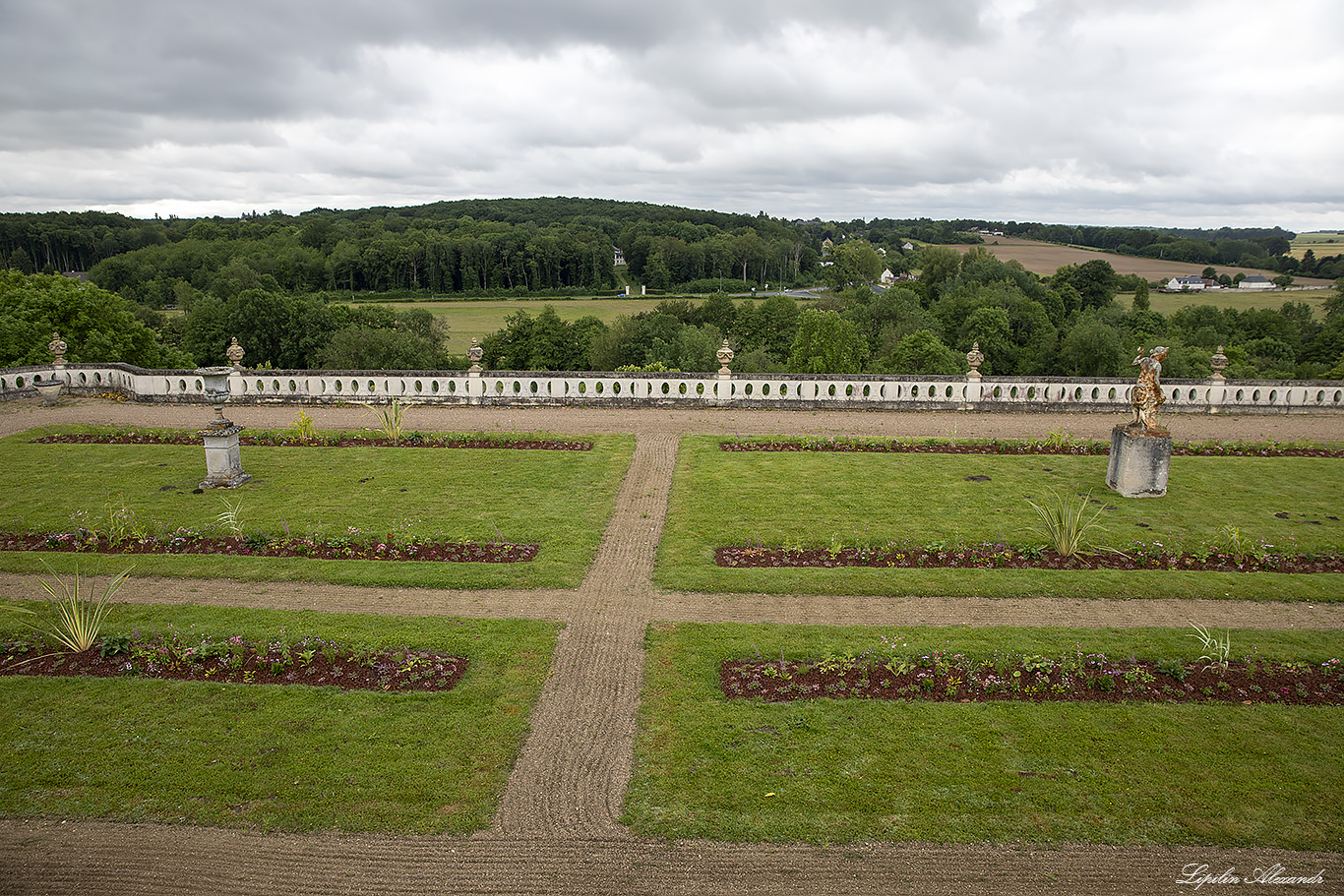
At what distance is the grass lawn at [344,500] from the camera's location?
481 inches

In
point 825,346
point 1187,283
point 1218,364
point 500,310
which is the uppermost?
point 1187,283

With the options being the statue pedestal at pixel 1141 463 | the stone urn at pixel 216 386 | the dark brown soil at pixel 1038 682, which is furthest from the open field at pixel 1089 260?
the stone urn at pixel 216 386

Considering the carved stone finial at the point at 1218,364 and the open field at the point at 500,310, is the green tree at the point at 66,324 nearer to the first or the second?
the open field at the point at 500,310

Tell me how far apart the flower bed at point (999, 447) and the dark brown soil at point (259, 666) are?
36.1ft

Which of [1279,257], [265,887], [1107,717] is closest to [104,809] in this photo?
[265,887]

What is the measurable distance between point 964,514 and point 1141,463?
4259mm

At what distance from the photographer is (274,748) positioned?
794cm

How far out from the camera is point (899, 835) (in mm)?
6867

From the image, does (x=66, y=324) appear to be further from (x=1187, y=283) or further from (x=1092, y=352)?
(x=1187, y=283)

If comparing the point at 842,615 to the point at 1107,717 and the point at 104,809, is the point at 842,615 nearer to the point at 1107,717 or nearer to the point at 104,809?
the point at 1107,717

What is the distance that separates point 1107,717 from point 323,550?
1151 centimetres

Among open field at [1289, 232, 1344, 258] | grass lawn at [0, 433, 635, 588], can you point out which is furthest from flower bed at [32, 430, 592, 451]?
open field at [1289, 232, 1344, 258]

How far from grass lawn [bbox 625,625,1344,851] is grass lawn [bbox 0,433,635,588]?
14.7 ft

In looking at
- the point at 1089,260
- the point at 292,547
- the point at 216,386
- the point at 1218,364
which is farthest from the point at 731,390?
the point at 1089,260
